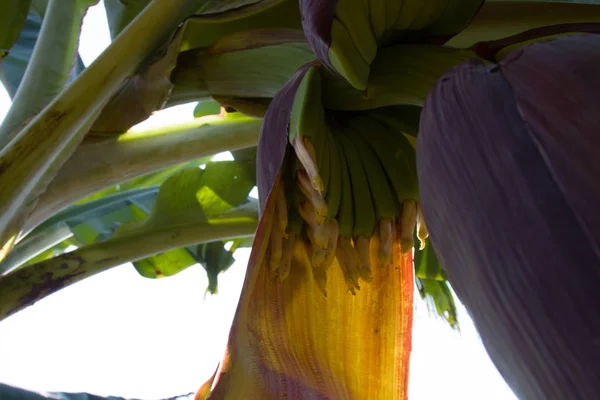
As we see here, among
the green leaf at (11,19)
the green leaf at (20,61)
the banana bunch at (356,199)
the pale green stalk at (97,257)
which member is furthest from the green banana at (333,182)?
the green leaf at (20,61)

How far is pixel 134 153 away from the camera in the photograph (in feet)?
2.08

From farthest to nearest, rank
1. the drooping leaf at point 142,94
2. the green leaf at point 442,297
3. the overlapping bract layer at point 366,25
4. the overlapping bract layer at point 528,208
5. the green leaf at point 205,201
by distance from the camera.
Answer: the green leaf at point 442,297
the green leaf at point 205,201
the drooping leaf at point 142,94
the overlapping bract layer at point 366,25
the overlapping bract layer at point 528,208

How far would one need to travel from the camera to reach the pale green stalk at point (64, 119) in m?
0.47

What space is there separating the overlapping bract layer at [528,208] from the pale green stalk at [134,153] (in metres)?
0.46

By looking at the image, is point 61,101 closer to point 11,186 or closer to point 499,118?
point 11,186

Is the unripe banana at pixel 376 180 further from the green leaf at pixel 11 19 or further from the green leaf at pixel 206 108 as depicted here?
the green leaf at pixel 206 108

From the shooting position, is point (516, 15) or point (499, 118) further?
point (516, 15)

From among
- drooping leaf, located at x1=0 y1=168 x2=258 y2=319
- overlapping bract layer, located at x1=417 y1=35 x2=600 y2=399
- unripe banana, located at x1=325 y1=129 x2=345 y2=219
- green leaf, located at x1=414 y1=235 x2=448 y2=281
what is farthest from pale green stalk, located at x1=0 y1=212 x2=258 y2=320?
overlapping bract layer, located at x1=417 y1=35 x2=600 y2=399

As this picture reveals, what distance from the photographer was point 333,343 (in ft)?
1.44

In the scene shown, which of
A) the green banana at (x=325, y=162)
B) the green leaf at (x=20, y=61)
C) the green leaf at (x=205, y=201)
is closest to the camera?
the green banana at (x=325, y=162)

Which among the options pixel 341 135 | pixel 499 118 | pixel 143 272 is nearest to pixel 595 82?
pixel 499 118

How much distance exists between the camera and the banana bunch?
41 centimetres

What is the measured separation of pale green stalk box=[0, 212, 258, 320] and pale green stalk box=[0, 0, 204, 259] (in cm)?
13

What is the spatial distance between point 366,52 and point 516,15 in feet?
0.53
